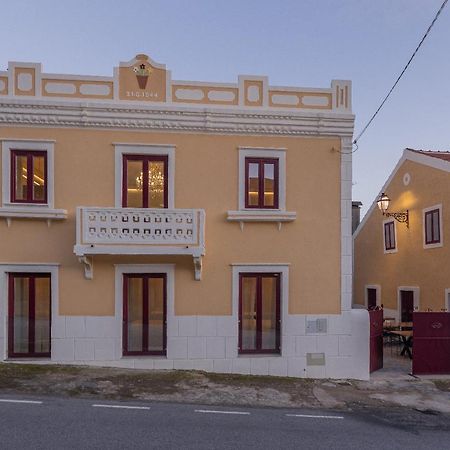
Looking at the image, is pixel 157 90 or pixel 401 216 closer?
pixel 157 90

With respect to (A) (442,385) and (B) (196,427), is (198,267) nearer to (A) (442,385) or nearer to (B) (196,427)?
(B) (196,427)

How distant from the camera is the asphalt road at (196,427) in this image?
20.1 ft

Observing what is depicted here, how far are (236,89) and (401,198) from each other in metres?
11.1

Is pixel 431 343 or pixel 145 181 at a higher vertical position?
pixel 145 181

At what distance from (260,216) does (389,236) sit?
11.4 metres

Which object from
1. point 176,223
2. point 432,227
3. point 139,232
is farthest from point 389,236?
point 139,232

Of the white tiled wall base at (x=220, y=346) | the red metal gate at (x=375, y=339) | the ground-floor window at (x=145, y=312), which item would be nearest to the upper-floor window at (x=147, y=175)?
the ground-floor window at (x=145, y=312)

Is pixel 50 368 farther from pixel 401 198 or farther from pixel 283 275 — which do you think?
pixel 401 198

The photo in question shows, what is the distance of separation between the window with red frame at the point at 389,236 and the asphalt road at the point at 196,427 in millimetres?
12910

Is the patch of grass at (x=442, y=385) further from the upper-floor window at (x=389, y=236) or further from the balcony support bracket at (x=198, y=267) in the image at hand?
the upper-floor window at (x=389, y=236)

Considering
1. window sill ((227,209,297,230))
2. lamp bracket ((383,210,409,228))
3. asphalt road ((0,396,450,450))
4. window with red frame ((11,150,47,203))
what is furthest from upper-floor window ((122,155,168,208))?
lamp bracket ((383,210,409,228))

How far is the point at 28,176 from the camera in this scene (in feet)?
37.6

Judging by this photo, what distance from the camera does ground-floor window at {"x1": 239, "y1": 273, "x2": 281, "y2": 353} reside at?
12000 mm

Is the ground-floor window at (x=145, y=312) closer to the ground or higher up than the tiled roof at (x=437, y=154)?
closer to the ground
